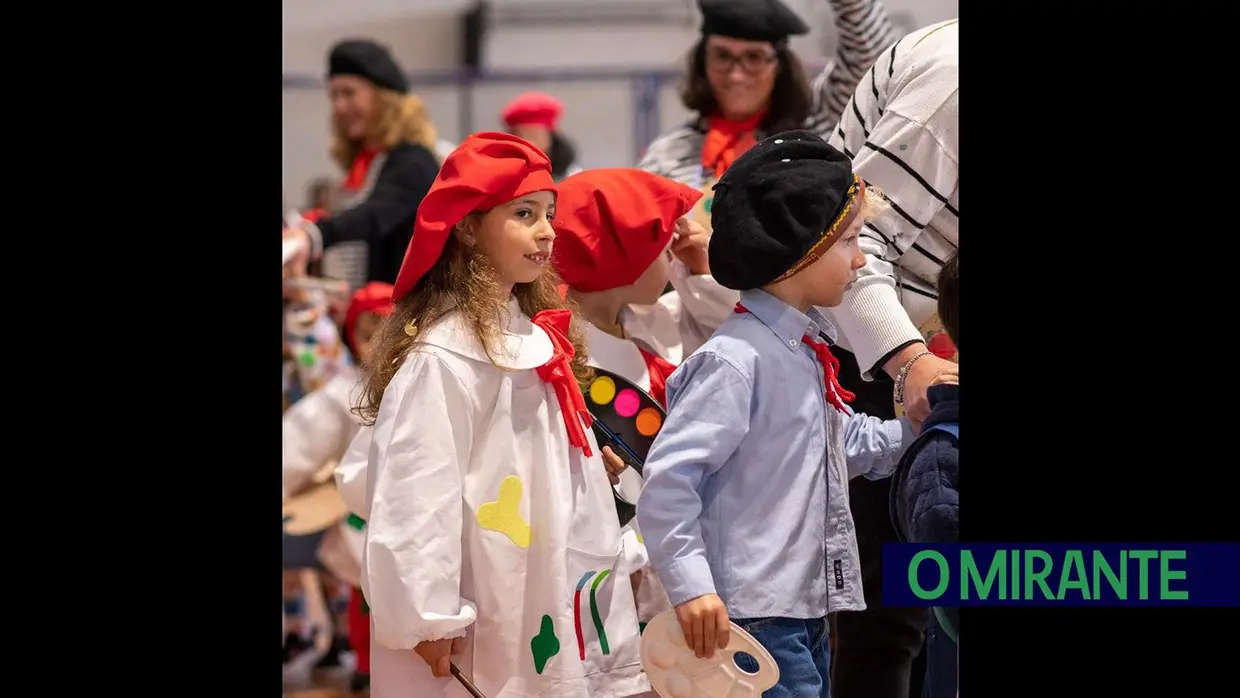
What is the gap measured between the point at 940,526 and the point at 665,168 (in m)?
1.50

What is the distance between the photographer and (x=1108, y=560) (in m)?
2.37

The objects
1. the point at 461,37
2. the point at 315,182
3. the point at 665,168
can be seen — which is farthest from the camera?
the point at 315,182

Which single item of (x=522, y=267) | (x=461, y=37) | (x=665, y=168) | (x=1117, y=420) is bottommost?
(x=1117, y=420)

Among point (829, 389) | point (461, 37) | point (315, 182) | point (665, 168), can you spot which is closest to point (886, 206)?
point (829, 389)

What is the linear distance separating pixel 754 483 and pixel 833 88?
1470 millimetres

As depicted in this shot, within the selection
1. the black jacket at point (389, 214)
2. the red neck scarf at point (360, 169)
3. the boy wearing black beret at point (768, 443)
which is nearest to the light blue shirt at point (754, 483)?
the boy wearing black beret at point (768, 443)

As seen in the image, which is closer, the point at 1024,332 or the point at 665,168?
the point at 1024,332

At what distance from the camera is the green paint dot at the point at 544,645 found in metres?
2.63

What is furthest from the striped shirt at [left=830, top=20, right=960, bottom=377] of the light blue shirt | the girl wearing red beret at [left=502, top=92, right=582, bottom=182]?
the girl wearing red beret at [left=502, top=92, right=582, bottom=182]

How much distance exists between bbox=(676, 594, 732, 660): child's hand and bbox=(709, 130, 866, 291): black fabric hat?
1.57 ft

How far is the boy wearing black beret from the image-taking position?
2414 mm

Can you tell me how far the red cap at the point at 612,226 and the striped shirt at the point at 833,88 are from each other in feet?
1.75

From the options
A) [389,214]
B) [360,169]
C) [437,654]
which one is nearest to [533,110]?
[360,169]
